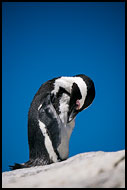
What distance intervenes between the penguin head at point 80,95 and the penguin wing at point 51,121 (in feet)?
0.72

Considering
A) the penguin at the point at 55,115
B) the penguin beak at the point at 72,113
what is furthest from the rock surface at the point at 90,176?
the penguin beak at the point at 72,113

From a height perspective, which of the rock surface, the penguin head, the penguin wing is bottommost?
the rock surface

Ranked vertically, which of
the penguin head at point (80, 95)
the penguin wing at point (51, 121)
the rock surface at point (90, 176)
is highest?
the penguin head at point (80, 95)

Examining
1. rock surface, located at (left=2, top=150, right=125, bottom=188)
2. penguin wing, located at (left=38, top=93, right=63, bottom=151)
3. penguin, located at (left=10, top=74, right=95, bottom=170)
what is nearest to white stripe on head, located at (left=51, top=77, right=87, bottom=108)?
penguin, located at (left=10, top=74, right=95, bottom=170)

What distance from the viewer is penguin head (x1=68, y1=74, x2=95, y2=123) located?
1969 mm

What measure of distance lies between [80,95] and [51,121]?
1.35ft

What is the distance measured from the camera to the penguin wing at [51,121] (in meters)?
A: 1.73

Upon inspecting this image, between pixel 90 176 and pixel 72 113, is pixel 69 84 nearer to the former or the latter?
pixel 72 113

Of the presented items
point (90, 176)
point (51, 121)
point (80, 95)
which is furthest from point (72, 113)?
point (90, 176)

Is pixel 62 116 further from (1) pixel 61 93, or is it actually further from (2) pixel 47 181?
(2) pixel 47 181

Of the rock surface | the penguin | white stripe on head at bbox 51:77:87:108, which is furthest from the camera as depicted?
white stripe on head at bbox 51:77:87:108

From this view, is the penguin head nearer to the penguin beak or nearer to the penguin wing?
the penguin beak

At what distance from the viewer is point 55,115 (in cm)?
177

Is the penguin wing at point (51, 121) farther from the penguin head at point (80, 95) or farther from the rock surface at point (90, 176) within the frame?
the rock surface at point (90, 176)
